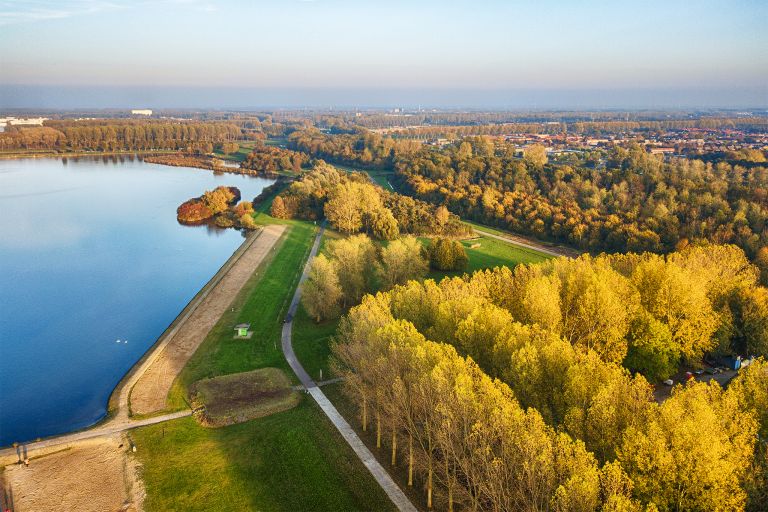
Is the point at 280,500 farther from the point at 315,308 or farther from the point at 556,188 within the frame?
the point at 556,188

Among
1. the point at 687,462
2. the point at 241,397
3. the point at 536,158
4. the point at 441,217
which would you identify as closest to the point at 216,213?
the point at 441,217

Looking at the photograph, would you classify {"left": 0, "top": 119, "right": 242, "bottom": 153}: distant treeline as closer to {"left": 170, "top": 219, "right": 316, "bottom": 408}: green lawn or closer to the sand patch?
{"left": 170, "top": 219, "right": 316, "bottom": 408}: green lawn

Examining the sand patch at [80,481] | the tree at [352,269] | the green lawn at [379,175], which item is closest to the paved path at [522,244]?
the tree at [352,269]

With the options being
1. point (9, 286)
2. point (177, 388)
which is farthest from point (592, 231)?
point (9, 286)

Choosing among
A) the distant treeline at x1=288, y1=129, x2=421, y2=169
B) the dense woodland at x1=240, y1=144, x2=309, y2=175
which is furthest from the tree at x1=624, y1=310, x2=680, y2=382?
the dense woodland at x1=240, y1=144, x2=309, y2=175

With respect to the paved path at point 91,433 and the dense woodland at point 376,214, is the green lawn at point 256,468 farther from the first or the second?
the dense woodland at point 376,214

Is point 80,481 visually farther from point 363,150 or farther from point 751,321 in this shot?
point 363,150
